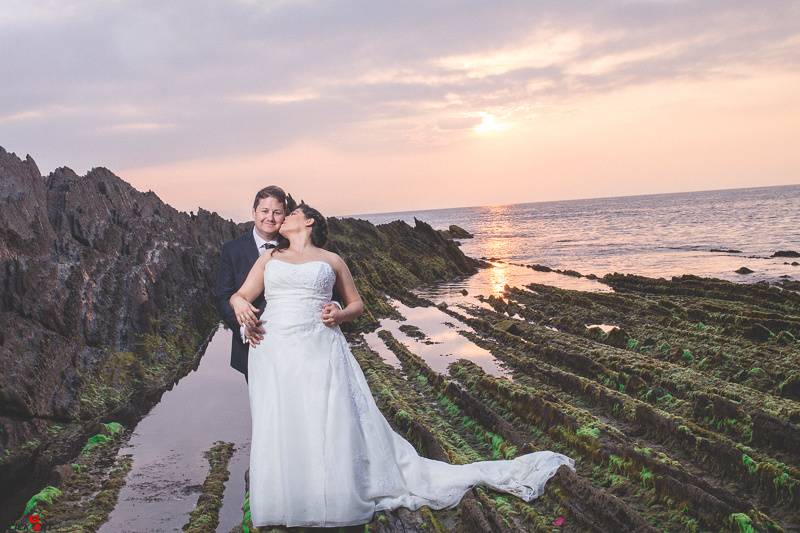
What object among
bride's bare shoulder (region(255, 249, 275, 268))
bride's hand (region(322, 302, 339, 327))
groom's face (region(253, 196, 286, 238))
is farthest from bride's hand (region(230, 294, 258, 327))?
groom's face (region(253, 196, 286, 238))

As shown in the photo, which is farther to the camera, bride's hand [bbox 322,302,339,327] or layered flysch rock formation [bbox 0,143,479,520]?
layered flysch rock formation [bbox 0,143,479,520]

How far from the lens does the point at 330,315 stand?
593cm

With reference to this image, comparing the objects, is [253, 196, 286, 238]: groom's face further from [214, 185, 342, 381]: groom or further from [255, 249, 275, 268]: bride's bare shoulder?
[255, 249, 275, 268]: bride's bare shoulder

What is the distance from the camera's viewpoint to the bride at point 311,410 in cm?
575

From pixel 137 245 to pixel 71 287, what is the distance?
20.6ft

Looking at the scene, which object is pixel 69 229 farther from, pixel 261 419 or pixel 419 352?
pixel 261 419

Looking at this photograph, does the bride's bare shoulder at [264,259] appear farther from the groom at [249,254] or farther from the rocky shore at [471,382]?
the rocky shore at [471,382]

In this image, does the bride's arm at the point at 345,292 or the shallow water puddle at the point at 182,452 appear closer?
the bride's arm at the point at 345,292

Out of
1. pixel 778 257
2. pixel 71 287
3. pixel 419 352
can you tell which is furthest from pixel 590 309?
pixel 778 257

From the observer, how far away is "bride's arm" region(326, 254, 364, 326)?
6.20 m

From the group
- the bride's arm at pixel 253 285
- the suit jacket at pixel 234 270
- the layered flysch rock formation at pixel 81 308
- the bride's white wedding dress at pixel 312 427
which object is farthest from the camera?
the layered flysch rock formation at pixel 81 308

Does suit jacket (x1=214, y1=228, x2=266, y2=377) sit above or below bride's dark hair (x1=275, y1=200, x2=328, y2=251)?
below

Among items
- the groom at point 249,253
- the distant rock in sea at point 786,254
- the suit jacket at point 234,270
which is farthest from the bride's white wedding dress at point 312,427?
the distant rock in sea at point 786,254

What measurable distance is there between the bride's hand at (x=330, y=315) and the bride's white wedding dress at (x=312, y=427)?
0.13 m
